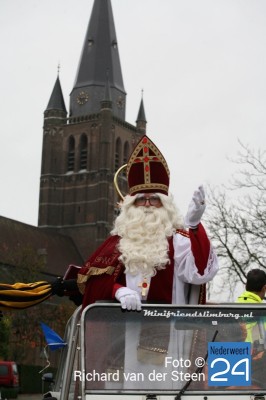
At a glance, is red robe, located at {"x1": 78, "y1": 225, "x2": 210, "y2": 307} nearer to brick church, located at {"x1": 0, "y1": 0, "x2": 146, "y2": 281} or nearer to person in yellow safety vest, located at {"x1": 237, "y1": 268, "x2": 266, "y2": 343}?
person in yellow safety vest, located at {"x1": 237, "y1": 268, "x2": 266, "y2": 343}

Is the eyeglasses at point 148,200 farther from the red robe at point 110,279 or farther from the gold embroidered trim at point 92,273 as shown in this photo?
the gold embroidered trim at point 92,273

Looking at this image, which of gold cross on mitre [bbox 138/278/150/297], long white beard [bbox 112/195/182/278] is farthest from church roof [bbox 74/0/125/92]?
gold cross on mitre [bbox 138/278/150/297]

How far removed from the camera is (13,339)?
5038 centimetres

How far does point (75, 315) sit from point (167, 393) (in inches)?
37.8

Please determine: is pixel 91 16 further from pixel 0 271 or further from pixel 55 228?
pixel 0 271

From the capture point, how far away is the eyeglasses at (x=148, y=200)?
5.77m

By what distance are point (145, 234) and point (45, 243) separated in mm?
76061

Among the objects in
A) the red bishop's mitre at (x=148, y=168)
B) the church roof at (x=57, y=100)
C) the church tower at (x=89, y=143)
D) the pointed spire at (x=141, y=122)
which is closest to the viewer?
the red bishop's mitre at (x=148, y=168)

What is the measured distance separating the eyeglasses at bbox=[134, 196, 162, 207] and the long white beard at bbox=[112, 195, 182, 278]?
0.04 m

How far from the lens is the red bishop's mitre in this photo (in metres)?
5.74

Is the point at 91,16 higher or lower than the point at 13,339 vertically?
higher

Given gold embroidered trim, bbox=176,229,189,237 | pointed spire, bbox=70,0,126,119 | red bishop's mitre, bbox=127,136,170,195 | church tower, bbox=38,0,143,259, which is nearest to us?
gold embroidered trim, bbox=176,229,189,237

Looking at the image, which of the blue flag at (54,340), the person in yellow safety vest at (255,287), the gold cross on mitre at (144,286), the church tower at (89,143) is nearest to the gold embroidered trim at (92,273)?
the gold cross on mitre at (144,286)

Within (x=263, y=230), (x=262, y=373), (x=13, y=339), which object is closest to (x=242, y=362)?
(x=262, y=373)
